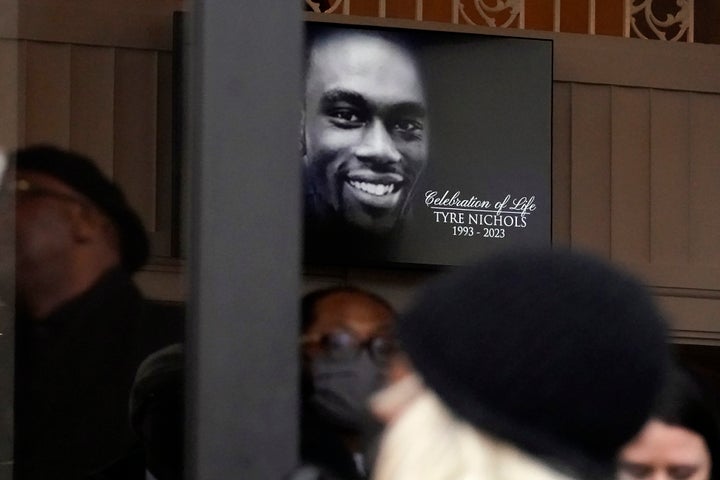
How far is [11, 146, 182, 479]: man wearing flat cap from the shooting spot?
2109 millimetres

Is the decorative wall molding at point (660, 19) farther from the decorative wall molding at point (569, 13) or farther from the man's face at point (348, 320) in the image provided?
the man's face at point (348, 320)

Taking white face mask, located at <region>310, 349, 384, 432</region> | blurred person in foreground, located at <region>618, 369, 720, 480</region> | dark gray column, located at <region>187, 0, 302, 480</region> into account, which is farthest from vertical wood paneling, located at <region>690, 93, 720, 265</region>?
dark gray column, located at <region>187, 0, 302, 480</region>

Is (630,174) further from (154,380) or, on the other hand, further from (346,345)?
(154,380)

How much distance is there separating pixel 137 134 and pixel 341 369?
514 millimetres

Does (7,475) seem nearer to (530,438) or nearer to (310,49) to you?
(530,438)

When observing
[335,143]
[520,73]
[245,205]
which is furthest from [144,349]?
[520,73]

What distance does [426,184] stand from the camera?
4.05m

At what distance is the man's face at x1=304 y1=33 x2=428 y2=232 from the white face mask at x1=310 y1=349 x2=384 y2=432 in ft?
4.29

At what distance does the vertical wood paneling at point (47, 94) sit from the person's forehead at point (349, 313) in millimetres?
583

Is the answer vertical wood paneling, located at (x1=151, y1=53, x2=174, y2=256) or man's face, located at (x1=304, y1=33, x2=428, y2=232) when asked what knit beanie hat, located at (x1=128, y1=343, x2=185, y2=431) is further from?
man's face, located at (x1=304, y1=33, x2=428, y2=232)

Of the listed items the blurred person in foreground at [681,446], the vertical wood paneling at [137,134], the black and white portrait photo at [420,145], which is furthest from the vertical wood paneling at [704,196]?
the vertical wood paneling at [137,134]

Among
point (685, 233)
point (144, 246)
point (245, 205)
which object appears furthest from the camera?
point (685, 233)

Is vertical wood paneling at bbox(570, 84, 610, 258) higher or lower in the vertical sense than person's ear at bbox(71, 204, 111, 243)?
higher

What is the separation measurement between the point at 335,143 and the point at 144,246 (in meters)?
1.72
